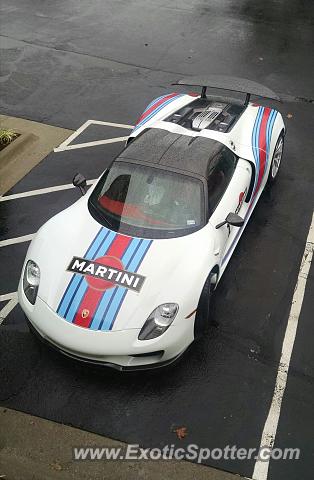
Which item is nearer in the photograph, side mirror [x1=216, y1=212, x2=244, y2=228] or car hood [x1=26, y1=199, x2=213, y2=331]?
car hood [x1=26, y1=199, x2=213, y2=331]

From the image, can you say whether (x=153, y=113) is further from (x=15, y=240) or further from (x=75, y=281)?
(x=75, y=281)

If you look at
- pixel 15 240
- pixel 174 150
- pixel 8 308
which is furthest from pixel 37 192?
pixel 174 150

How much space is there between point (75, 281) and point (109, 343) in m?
0.68

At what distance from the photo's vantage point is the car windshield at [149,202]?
191 inches

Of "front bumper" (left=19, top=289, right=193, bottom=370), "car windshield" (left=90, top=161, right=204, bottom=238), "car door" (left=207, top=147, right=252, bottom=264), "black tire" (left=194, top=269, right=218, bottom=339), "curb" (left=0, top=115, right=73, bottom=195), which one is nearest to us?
"front bumper" (left=19, top=289, right=193, bottom=370)

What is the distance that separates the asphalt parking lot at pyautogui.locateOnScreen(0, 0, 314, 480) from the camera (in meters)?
4.30

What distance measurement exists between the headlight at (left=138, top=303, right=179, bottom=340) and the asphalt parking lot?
1.92ft

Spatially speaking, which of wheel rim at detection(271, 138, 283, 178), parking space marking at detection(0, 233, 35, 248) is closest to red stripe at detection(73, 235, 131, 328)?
parking space marking at detection(0, 233, 35, 248)

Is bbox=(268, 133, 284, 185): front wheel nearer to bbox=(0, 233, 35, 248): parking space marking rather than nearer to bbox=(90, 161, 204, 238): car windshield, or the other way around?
bbox=(90, 161, 204, 238): car windshield

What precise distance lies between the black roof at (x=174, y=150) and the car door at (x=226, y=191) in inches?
4.9

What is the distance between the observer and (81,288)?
4363 millimetres

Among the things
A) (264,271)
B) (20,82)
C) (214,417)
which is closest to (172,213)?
(264,271)

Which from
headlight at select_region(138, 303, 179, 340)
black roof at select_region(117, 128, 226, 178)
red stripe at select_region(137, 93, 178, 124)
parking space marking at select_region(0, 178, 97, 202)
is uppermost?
black roof at select_region(117, 128, 226, 178)

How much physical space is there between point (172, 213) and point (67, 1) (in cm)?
1209
